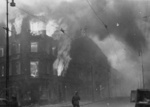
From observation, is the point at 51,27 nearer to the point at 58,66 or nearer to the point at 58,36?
the point at 58,36

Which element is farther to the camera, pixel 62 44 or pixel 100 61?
pixel 100 61

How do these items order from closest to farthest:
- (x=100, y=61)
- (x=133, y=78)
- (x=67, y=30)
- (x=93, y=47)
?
(x=67, y=30) → (x=93, y=47) → (x=100, y=61) → (x=133, y=78)

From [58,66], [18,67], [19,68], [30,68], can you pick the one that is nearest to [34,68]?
[30,68]

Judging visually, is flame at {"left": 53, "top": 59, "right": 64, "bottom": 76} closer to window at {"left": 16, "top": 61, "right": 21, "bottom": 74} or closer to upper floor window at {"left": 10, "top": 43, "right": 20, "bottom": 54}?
window at {"left": 16, "top": 61, "right": 21, "bottom": 74}

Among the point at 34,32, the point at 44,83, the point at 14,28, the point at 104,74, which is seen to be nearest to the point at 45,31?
the point at 34,32

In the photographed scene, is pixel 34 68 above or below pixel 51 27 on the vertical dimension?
below

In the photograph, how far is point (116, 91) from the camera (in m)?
89.1

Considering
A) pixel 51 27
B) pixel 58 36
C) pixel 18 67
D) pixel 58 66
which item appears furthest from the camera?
pixel 58 66

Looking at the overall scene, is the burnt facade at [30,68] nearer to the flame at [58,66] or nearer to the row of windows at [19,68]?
the row of windows at [19,68]

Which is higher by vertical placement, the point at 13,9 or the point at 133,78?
the point at 13,9

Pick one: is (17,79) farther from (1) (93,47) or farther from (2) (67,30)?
(1) (93,47)

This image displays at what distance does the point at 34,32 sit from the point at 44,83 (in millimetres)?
8776

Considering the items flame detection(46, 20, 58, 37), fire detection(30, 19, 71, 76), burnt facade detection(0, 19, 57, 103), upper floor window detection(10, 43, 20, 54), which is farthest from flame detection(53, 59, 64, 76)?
upper floor window detection(10, 43, 20, 54)

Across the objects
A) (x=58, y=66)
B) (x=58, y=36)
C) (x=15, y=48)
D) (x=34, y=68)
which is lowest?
(x=34, y=68)
